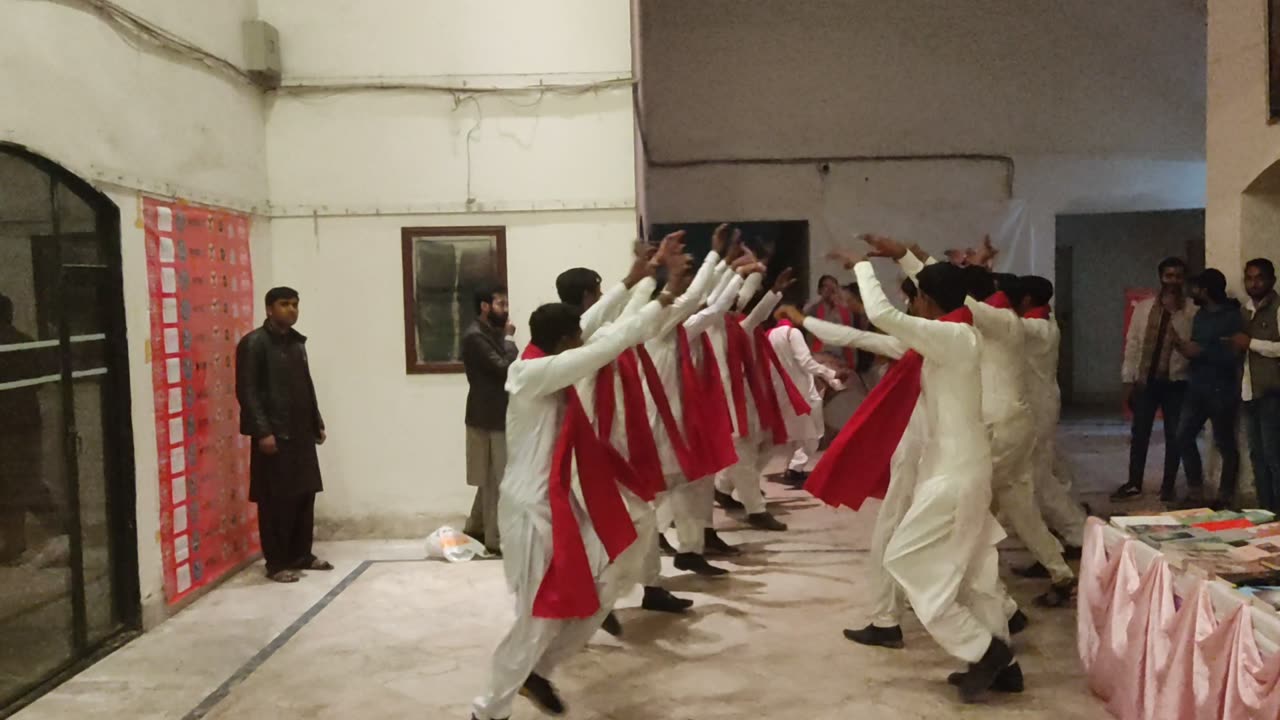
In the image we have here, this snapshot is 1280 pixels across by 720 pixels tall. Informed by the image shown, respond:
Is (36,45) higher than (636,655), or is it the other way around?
(36,45)

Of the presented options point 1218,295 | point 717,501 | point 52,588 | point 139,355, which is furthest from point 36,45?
point 1218,295

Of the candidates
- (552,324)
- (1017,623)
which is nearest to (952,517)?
(1017,623)

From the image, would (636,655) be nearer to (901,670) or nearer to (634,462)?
(634,462)

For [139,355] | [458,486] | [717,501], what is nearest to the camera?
[139,355]

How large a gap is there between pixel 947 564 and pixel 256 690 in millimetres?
2750

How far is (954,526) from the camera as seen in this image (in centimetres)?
350

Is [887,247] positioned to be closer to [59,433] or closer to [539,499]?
[539,499]

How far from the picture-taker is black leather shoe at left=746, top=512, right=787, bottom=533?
6.38 metres

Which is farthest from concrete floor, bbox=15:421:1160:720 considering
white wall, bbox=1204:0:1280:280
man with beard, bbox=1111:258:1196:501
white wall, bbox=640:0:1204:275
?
white wall, bbox=640:0:1204:275

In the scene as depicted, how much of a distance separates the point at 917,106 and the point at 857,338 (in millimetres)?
6739

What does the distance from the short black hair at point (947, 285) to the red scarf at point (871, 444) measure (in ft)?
1.36

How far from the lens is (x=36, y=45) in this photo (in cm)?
394

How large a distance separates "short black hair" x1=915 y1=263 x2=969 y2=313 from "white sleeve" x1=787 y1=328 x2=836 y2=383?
11.2ft

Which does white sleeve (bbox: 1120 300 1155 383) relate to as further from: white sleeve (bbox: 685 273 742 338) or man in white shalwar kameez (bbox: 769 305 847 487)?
white sleeve (bbox: 685 273 742 338)
